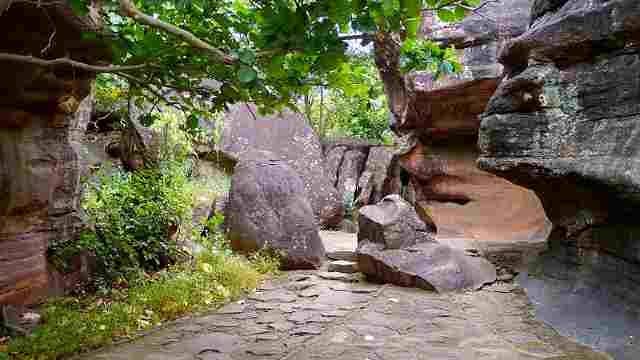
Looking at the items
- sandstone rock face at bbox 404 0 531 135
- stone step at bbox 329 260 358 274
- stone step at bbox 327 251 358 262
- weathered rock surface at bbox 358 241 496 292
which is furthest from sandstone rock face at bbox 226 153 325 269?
sandstone rock face at bbox 404 0 531 135

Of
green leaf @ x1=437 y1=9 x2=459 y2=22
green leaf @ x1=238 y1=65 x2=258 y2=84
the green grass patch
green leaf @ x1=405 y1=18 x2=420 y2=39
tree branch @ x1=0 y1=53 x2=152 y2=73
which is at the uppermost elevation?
green leaf @ x1=437 y1=9 x2=459 y2=22

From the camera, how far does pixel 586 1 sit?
628 cm

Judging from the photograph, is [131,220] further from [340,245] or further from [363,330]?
[340,245]

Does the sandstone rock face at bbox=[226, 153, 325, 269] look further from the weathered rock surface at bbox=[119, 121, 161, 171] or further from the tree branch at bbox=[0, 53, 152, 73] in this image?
the tree branch at bbox=[0, 53, 152, 73]

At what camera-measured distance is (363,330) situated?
5.92 m

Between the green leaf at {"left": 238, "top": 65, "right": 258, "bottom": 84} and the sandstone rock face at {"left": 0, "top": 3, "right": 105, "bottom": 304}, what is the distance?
76.6 inches

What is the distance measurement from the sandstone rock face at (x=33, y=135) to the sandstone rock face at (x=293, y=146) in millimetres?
7228

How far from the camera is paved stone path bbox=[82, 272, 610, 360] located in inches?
200

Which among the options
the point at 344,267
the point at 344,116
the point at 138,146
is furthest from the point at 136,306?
the point at 344,116

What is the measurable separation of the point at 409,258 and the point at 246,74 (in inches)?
229

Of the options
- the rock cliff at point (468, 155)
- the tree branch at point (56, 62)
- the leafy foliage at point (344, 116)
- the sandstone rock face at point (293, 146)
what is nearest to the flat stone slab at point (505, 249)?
the rock cliff at point (468, 155)

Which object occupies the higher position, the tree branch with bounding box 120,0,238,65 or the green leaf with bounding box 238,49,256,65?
the tree branch with bounding box 120,0,238,65

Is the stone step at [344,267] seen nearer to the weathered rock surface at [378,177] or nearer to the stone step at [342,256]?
the stone step at [342,256]

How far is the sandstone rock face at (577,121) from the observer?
5547 mm
